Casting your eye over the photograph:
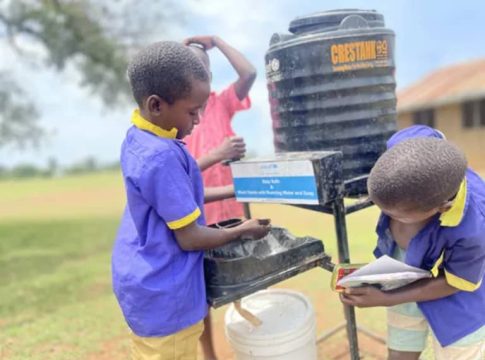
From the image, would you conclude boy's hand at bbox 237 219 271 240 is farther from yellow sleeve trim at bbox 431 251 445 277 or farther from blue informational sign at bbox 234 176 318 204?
yellow sleeve trim at bbox 431 251 445 277

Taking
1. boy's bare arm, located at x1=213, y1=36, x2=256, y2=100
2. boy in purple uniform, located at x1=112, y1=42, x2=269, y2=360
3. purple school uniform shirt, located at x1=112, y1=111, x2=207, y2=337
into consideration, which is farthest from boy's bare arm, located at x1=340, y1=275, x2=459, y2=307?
boy's bare arm, located at x1=213, y1=36, x2=256, y2=100

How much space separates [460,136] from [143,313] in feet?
52.3

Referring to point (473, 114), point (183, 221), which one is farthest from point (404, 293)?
point (473, 114)

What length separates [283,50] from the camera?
6.79ft

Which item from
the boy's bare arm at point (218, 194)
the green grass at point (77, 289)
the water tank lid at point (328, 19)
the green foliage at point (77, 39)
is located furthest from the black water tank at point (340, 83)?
the green foliage at point (77, 39)

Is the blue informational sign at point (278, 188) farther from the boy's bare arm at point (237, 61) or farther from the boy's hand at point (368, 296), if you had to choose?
the boy's bare arm at point (237, 61)

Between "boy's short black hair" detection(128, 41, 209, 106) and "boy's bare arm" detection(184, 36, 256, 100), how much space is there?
3.10 ft

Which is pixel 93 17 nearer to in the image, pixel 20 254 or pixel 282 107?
pixel 20 254

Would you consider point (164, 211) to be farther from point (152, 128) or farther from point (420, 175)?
point (420, 175)

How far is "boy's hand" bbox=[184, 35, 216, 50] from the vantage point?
2.51 meters

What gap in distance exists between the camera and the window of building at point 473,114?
14.9m

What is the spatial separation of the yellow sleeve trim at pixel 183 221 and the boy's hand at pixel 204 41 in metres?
1.23

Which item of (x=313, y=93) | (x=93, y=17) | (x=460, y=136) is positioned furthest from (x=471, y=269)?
(x=460, y=136)

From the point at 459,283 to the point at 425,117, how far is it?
1650 cm
